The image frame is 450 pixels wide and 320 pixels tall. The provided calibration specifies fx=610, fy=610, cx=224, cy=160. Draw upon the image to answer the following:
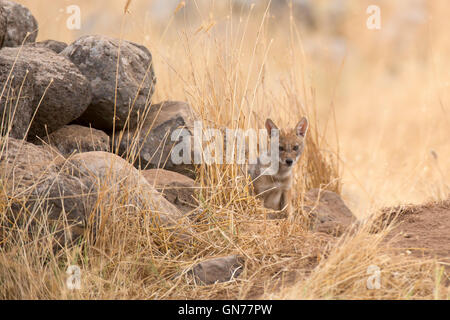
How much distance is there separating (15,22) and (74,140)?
3.42 feet

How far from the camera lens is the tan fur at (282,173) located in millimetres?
5020

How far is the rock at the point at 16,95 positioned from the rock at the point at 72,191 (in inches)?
9.0

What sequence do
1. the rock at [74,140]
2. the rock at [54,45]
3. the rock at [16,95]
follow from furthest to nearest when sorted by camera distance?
the rock at [54,45] < the rock at [74,140] < the rock at [16,95]

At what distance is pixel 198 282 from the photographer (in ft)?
10.8

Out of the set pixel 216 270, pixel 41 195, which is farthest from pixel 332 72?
pixel 41 195

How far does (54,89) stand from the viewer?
13.5 ft

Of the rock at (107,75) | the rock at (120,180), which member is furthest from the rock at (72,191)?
the rock at (107,75)

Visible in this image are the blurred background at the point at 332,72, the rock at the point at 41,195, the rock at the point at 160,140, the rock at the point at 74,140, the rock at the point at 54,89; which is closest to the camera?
the rock at the point at 41,195

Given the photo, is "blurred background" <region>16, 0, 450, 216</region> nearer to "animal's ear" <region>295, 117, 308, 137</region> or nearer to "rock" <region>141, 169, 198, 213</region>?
"animal's ear" <region>295, 117, 308, 137</region>

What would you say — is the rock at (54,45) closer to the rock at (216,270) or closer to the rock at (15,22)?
the rock at (15,22)

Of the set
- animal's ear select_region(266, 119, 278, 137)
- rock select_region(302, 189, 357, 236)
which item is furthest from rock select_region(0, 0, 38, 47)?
rock select_region(302, 189, 357, 236)

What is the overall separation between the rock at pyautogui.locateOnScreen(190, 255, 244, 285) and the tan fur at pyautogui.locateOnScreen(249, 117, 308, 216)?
1.61m

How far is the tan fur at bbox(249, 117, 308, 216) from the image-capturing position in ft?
16.5
